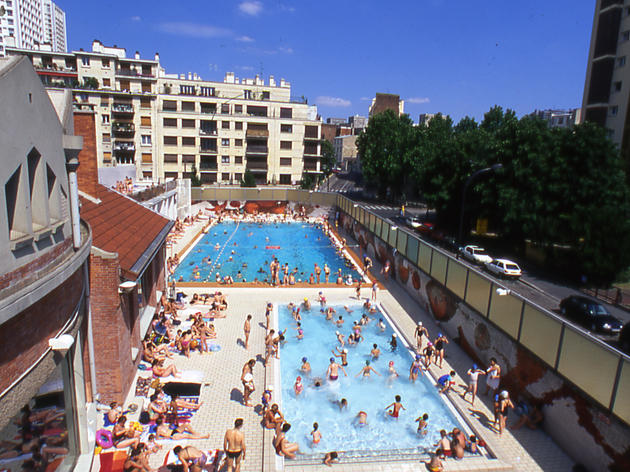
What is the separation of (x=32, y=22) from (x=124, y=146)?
112 m

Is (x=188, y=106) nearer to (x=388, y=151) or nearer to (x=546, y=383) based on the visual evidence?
(x=388, y=151)

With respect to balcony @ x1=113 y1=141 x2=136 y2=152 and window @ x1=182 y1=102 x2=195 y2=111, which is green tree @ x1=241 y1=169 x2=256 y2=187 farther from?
balcony @ x1=113 y1=141 x2=136 y2=152

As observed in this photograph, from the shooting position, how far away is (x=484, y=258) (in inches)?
1195

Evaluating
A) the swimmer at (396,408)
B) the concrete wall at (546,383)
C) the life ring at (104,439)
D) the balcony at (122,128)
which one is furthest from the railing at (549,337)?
the balcony at (122,128)

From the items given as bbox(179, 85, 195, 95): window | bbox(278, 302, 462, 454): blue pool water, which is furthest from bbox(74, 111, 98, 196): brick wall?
bbox(179, 85, 195, 95): window

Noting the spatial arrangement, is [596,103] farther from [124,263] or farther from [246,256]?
[124,263]

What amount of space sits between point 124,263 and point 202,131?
52.8m

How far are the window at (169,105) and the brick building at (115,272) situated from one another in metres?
46.6

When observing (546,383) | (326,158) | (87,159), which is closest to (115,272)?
(87,159)

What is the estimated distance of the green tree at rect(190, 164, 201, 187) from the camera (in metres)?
58.2

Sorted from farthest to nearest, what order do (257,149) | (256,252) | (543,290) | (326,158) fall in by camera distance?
(326,158) → (257,149) → (256,252) → (543,290)

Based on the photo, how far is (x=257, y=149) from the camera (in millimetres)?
64562

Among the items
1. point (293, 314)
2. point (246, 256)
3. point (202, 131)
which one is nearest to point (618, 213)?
point (293, 314)

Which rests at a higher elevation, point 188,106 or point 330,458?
point 188,106
